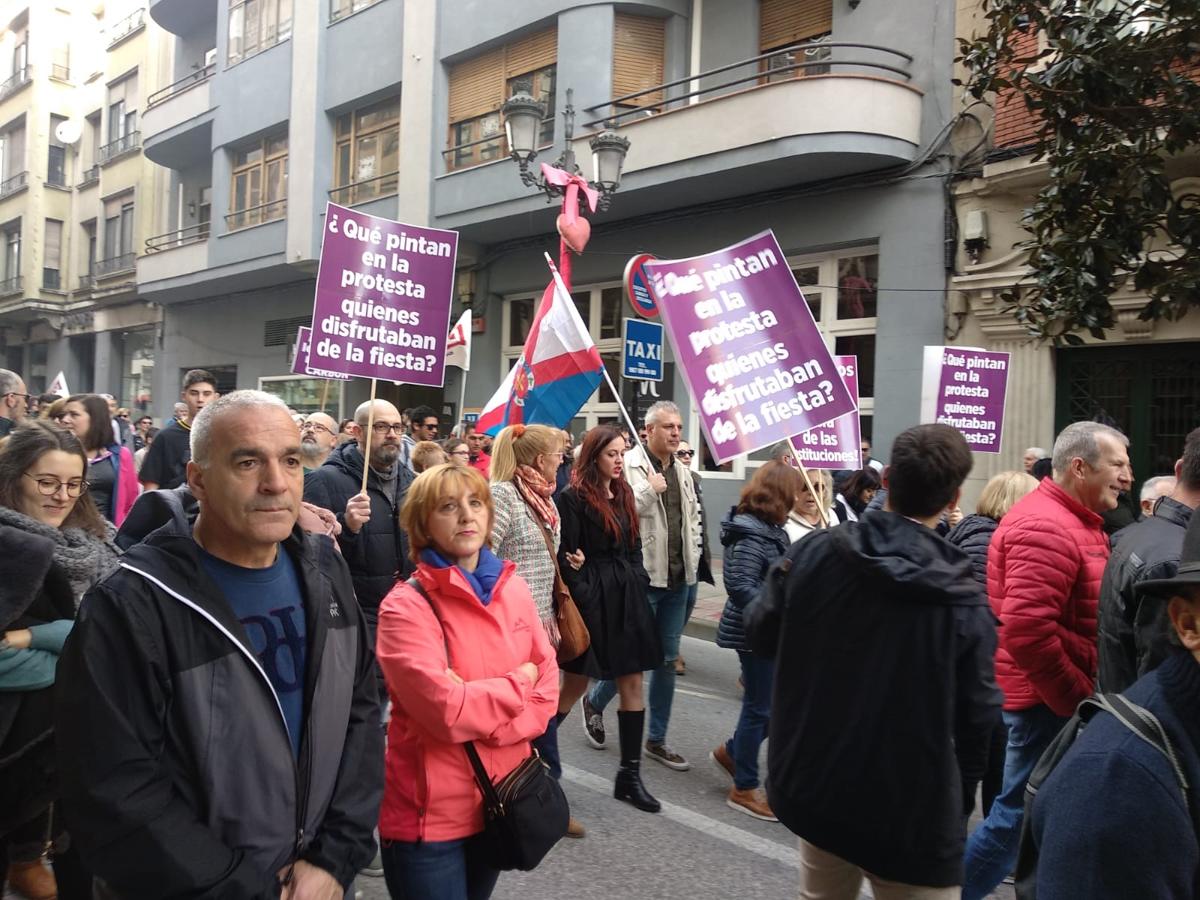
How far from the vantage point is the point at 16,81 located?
107 feet

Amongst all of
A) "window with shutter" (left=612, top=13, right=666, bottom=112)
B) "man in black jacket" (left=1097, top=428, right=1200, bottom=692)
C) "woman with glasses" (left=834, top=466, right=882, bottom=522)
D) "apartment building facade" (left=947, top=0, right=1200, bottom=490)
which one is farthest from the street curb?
"window with shutter" (left=612, top=13, right=666, bottom=112)

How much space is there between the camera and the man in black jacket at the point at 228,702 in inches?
68.3

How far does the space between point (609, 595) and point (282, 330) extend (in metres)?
17.7

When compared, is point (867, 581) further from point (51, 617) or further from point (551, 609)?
point (51, 617)

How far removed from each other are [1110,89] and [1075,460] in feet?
11.0

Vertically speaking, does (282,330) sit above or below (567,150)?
below

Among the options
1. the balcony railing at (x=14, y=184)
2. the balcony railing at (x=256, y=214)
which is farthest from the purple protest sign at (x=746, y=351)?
the balcony railing at (x=14, y=184)

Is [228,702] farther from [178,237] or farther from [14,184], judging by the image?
[14,184]

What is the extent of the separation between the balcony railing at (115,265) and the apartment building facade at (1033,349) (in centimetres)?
2205

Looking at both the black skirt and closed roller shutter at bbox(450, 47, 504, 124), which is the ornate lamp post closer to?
closed roller shutter at bbox(450, 47, 504, 124)

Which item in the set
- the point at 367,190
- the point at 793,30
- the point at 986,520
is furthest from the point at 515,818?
the point at 367,190

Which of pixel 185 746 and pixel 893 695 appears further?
pixel 893 695

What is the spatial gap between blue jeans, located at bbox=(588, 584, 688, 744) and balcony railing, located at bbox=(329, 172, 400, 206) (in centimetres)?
1312

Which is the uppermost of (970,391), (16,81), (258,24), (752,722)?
(16,81)
